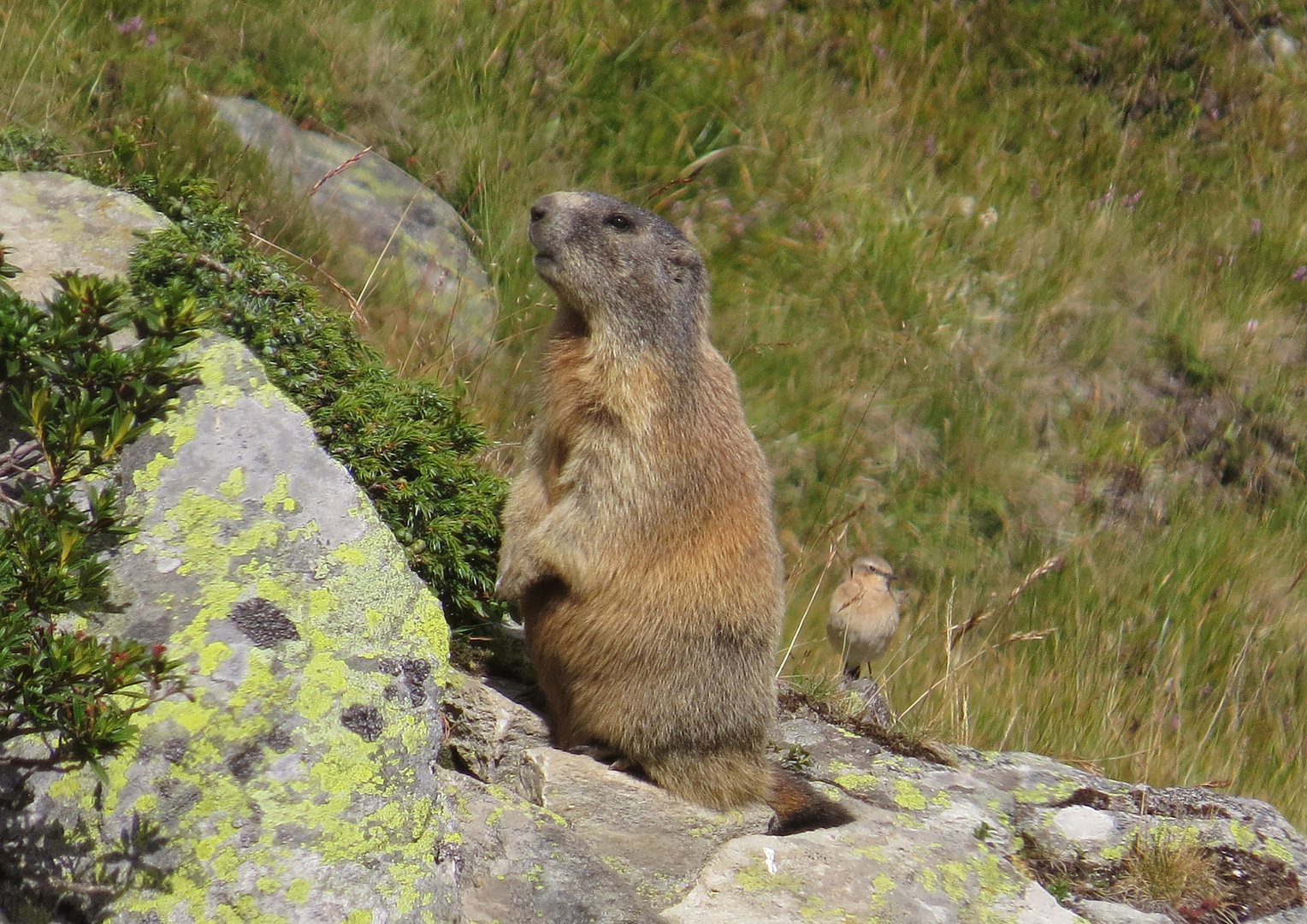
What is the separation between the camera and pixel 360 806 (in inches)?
136

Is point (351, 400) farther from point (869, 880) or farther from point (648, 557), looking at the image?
point (869, 880)

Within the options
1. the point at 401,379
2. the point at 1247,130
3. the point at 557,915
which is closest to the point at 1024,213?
the point at 1247,130

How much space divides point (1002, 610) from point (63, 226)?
18.8 ft

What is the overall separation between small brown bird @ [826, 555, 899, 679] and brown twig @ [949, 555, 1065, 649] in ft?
1.26

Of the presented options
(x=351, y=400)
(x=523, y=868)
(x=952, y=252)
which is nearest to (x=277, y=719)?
(x=523, y=868)

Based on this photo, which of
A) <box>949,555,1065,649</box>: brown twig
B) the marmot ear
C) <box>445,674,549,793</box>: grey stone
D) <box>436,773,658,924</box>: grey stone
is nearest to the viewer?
<box>436,773,658,924</box>: grey stone

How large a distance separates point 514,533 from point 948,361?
5.38m

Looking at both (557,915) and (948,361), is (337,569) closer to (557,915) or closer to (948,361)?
(557,915)

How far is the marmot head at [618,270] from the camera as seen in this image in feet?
17.0

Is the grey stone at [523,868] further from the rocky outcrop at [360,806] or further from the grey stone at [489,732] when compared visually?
the grey stone at [489,732]

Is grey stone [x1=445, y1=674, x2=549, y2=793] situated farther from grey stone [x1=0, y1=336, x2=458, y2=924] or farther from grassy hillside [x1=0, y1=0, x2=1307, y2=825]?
grassy hillside [x1=0, y1=0, x2=1307, y2=825]

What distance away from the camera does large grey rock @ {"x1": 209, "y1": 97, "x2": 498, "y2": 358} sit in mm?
7117

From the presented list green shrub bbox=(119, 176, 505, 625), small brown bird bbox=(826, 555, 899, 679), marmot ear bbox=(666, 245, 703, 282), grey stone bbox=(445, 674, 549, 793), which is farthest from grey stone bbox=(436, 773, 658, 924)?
small brown bird bbox=(826, 555, 899, 679)

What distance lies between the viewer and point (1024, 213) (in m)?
10.5
